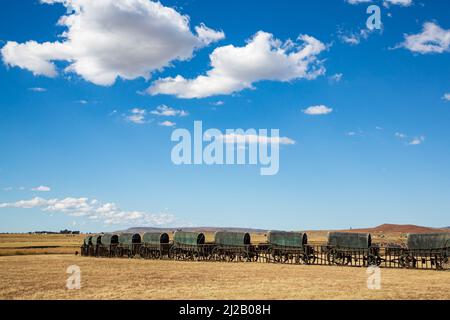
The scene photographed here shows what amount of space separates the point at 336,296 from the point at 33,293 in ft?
44.8

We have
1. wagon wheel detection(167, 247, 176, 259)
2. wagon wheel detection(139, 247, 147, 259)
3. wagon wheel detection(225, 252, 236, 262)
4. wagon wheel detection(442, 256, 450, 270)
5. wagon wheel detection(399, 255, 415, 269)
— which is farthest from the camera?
wagon wheel detection(139, 247, 147, 259)

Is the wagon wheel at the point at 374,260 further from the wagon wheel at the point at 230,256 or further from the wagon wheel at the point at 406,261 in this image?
the wagon wheel at the point at 230,256

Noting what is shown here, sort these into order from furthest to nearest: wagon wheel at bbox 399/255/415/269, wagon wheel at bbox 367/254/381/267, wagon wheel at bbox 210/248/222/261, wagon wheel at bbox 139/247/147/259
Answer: wagon wheel at bbox 139/247/147/259 → wagon wheel at bbox 210/248/222/261 → wagon wheel at bbox 367/254/381/267 → wagon wheel at bbox 399/255/415/269

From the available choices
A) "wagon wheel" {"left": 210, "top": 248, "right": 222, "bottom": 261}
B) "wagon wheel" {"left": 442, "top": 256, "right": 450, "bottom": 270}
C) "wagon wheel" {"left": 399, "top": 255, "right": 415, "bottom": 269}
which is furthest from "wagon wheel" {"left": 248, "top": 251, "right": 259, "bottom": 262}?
"wagon wheel" {"left": 442, "top": 256, "right": 450, "bottom": 270}

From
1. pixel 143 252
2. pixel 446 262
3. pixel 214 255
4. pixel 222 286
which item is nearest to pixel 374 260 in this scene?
pixel 446 262

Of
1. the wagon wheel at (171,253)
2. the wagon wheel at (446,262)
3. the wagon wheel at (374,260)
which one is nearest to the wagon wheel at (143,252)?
the wagon wheel at (171,253)

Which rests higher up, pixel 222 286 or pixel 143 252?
pixel 222 286

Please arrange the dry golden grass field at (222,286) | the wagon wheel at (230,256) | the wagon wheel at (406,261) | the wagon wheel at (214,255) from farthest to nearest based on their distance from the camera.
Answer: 1. the wagon wheel at (214,255)
2. the wagon wheel at (230,256)
3. the wagon wheel at (406,261)
4. the dry golden grass field at (222,286)

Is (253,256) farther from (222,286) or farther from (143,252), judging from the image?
(222,286)

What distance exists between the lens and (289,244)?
4162cm

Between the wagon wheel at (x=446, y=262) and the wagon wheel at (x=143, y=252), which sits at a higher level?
the wagon wheel at (x=446, y=262)

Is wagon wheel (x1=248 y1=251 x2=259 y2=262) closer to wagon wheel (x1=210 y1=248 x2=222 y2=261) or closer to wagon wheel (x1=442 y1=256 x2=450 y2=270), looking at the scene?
wagon wheel (x1=210 y1=248 x2=222 y2=261)
